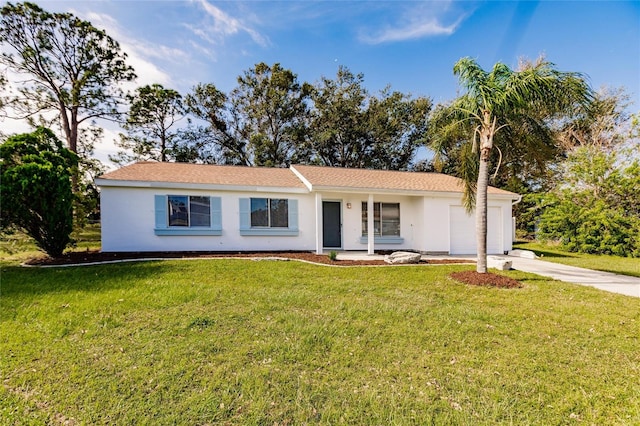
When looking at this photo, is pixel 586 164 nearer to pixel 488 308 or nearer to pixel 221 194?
pixel 488 308

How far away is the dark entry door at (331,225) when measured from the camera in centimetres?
1231

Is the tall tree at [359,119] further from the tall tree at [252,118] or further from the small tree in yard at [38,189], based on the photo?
the small tree in yard at [38,189]

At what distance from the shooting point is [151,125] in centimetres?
2405

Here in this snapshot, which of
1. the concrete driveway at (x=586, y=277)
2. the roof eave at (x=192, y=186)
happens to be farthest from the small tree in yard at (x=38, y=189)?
the concrete driveway at (x=586, y=277)

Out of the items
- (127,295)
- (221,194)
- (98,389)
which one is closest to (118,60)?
(221,194)

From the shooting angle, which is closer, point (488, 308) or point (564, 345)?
point (564, 345)

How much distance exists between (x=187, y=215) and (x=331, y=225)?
593cm

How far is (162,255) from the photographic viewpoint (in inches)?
391

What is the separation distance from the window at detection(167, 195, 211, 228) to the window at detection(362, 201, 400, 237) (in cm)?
657

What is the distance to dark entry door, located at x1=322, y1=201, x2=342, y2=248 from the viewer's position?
1231cm

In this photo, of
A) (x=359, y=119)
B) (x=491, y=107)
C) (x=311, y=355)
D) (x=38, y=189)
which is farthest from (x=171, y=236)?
(x=359, y=119)

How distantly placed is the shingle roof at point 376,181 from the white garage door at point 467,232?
1.03m

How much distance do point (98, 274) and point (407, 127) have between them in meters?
24.1

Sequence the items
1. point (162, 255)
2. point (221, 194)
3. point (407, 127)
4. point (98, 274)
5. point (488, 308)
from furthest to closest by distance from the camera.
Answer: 1. point (407, 127)
2. point (221, 194)
3. point (162, 255)
4. point (98, 274)
5. point (488, 308)
